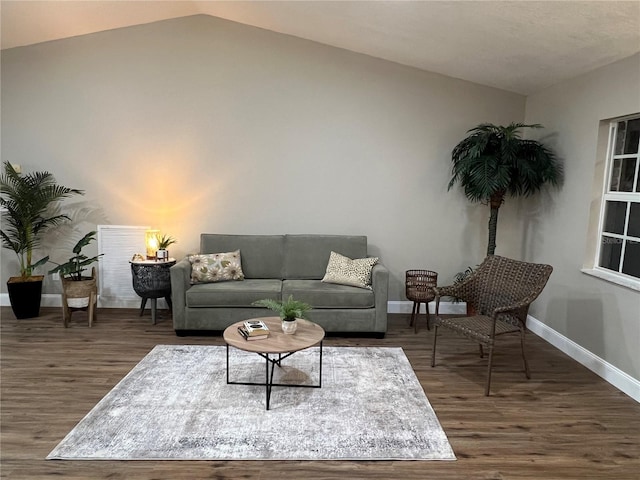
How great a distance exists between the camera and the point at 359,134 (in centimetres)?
488

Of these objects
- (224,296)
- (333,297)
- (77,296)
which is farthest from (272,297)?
(77,296)

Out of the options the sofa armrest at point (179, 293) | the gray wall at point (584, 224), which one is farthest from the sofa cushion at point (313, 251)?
the gray wall at point (584, 224)

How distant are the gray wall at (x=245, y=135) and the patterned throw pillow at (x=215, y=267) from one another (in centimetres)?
56

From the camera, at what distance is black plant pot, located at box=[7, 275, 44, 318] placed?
4504 millimetres

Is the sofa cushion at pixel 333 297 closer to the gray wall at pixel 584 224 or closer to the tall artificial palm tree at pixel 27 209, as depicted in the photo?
the gray wall at pixel 584 224

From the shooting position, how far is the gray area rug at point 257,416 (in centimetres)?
239

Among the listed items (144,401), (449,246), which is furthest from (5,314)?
(449,246)

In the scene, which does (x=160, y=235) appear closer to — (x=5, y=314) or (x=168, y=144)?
(x=168, y=144)

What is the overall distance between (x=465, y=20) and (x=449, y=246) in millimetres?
2453

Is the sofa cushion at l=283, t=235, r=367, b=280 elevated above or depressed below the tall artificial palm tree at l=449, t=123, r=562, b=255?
below

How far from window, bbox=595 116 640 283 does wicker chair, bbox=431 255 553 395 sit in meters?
0.64

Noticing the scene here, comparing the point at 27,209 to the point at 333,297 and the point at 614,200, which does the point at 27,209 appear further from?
the point at 614,200

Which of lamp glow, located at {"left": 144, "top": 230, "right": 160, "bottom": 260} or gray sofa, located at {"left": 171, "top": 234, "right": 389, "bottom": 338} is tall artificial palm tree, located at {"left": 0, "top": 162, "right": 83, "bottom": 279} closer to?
lamp glow, located at {"left": 144, "top": 230, "right": 160, "bottom": 260}

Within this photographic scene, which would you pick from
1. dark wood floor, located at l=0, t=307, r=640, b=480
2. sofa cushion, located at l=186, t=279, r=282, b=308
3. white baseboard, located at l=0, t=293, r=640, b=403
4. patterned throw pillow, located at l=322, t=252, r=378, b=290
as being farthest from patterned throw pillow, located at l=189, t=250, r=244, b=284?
white baseboard, located at l=0, t=293, r=640, b=403
